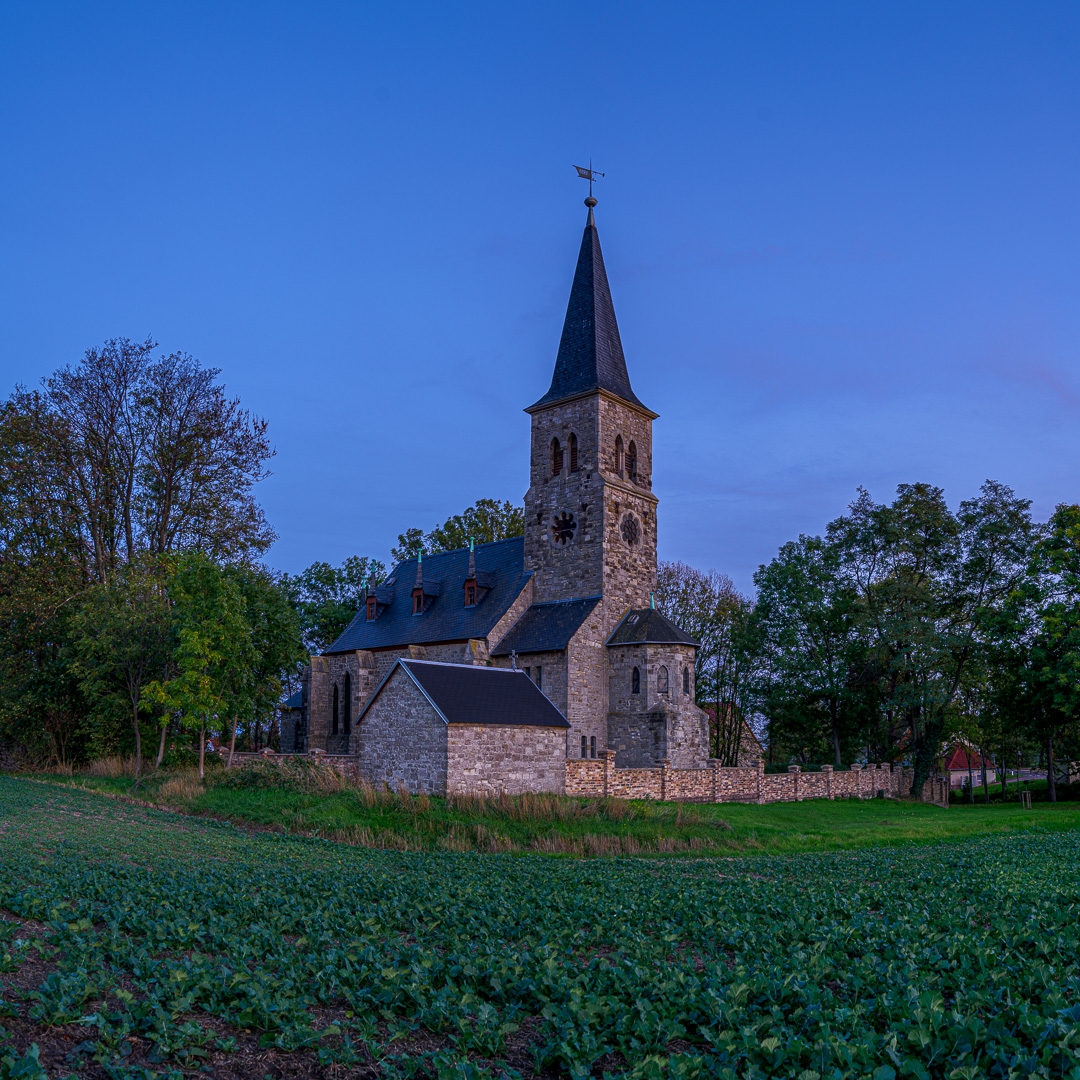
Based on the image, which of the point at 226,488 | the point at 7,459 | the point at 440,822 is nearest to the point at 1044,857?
the point at 440,822

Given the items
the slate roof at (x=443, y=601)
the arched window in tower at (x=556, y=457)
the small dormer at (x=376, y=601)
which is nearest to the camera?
the slate roof at (x=443, y=601)

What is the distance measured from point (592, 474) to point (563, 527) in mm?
2487

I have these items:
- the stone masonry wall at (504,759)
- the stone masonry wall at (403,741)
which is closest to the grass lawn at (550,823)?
the stone masonry wall at (504,759)

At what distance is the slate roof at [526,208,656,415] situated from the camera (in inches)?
1485

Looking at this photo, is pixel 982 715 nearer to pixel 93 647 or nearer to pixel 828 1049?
pixel 93 647

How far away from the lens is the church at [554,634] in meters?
26.6

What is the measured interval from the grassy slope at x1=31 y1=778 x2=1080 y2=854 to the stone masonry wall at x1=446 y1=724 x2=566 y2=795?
1.76 meters

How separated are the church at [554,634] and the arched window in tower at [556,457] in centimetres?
7

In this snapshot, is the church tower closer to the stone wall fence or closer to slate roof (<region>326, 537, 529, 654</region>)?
slate roof (<region>326, 537, 529, 654</region>)

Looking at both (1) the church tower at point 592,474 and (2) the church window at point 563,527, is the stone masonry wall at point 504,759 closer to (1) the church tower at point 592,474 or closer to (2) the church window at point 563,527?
(1) the church tower at point 592,474

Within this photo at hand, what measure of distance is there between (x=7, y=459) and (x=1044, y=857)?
3558 centimetres

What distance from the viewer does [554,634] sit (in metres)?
33.9

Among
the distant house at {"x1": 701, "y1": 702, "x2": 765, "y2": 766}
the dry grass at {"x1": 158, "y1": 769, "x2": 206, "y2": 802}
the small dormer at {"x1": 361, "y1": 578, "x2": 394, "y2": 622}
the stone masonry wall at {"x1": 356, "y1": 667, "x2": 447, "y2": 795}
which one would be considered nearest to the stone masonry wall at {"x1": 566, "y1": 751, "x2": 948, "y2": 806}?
the stone masonry wall at {"x1": 356, "y1": 667, "x2": 447, "y2": 795}

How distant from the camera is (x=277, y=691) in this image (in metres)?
36.6
